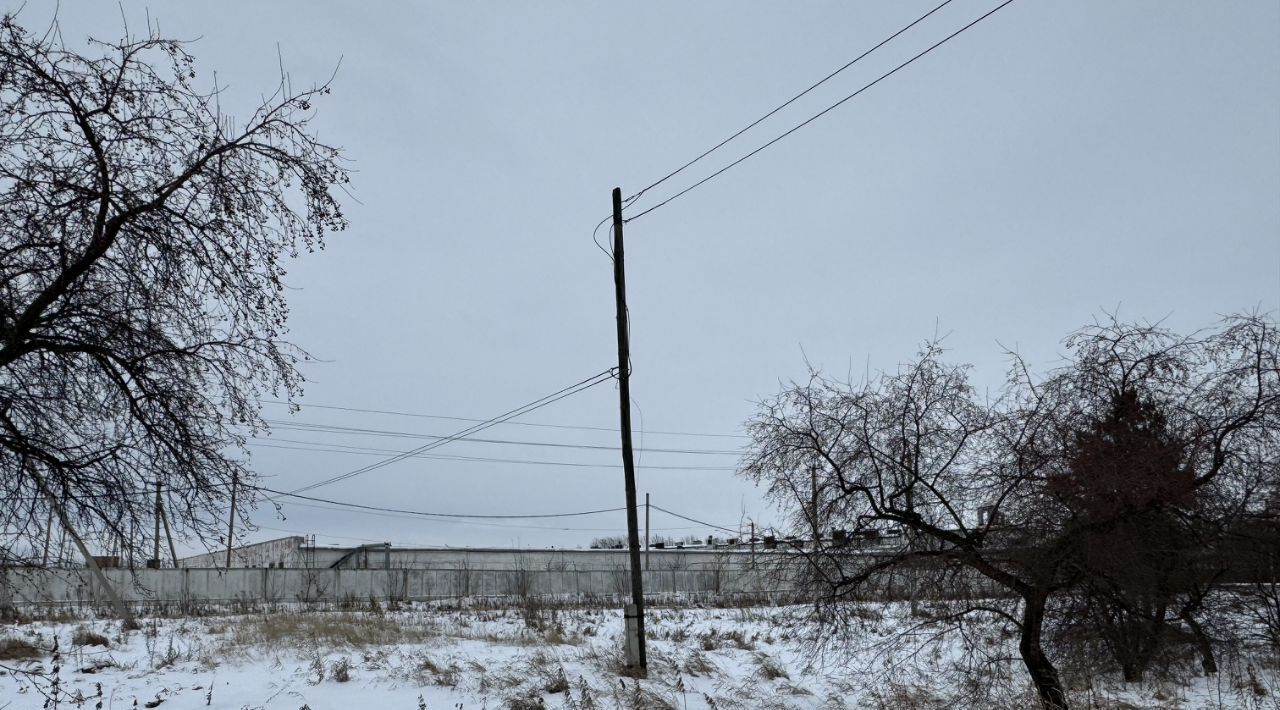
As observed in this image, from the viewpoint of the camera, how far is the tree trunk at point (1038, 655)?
9617mm

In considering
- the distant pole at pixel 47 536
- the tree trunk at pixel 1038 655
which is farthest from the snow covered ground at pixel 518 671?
the distant pole at pixel 47 536

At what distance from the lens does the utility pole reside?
13.8m

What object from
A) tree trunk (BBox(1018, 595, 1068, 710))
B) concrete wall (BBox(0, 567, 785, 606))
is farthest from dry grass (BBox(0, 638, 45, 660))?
concrete wall (BBox(0, 567, 785, 606))

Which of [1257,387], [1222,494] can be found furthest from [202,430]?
[1257,387]

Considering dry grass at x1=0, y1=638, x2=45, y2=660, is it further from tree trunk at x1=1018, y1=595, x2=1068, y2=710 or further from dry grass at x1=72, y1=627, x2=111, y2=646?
tree trunk at x1=1018, y1=595, x2=1068, y2=710

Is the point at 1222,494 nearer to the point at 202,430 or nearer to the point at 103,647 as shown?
the point at 202,430

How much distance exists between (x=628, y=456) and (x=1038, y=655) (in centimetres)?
677

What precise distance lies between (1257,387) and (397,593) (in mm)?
34717

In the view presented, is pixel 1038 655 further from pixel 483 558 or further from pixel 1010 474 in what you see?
pixel 483 558

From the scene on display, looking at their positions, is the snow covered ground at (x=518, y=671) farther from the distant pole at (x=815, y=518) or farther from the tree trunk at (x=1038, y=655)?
the distant pole at (x=815, y=518)

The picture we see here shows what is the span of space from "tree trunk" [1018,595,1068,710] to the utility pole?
577 cm

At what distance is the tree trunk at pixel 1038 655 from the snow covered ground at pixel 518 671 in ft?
0.79

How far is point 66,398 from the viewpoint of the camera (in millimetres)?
5457

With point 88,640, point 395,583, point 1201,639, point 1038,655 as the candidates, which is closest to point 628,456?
point 1038,655
